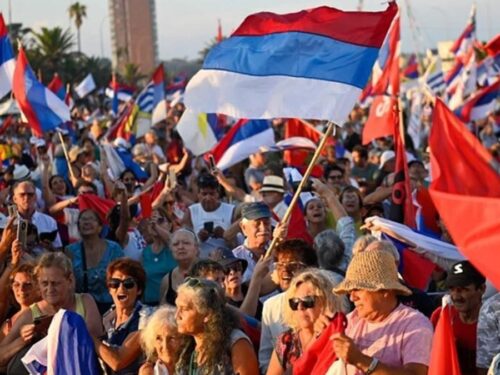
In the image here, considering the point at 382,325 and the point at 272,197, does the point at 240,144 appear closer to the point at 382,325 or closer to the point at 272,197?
the point at 272,197

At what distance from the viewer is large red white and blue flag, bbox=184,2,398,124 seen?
8.44 m

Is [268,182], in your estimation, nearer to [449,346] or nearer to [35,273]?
[35,273]

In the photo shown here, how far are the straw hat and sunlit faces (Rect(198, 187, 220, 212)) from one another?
5.43m

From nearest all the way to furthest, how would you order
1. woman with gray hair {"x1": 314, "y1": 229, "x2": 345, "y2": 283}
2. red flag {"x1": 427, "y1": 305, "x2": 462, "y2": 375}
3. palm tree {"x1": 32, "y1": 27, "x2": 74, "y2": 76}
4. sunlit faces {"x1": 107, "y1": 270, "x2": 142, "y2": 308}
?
1. red flag {"x1": 427, "y1": 305, "x2": 462, "y2": 375}
2. sunlit faces {"x1": 107, "y1": 270, "x2": 142, "y2": 308}
3. woman with gray hair {"x1": 314, "y1": 229, "x2": 345, "y2": 283}
4. palm tree {"x1": 32, "y1": 27, "x2": 74, "y2": 76}

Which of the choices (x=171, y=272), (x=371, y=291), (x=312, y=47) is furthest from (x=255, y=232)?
(x=371, y=291)

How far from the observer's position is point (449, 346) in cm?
580

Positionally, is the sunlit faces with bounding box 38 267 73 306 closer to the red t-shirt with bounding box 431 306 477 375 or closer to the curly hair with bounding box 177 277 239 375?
the curly hair with bounding box 177 277 239 375

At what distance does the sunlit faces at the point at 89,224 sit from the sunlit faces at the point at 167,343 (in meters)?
3.30

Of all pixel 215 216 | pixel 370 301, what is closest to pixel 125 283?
pixel 370 301

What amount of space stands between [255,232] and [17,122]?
74.0 ft

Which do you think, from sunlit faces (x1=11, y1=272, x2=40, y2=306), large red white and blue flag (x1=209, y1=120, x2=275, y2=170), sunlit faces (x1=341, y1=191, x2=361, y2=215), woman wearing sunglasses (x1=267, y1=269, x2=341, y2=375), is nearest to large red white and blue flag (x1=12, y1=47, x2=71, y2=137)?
large red white and blue flag (x1=209, y1=120, x2=275, y2=170)

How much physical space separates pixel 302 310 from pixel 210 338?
19.8 inches

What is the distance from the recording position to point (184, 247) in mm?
8906

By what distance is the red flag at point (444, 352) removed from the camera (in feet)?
18.9
